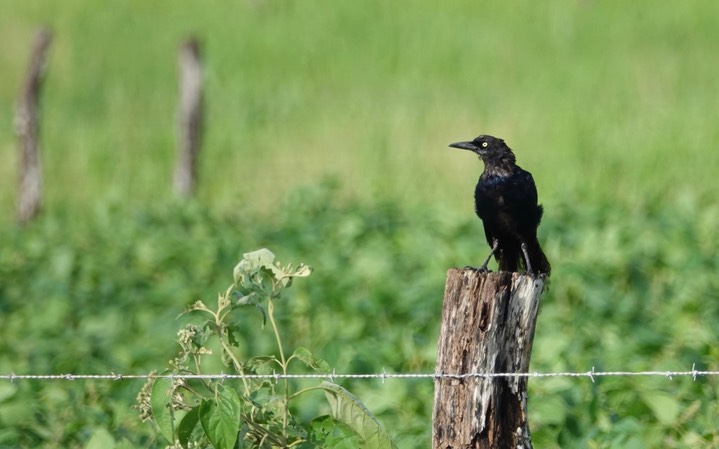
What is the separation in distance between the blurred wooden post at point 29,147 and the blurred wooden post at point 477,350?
10249mm

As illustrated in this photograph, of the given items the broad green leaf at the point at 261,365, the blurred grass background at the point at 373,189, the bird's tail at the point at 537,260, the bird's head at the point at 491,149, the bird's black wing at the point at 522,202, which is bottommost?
the broad green leaf at the point at 261,365

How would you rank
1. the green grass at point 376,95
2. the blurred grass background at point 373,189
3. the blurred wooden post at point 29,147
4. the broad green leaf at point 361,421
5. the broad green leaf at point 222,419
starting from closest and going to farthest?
the broad green leaf at point 222,419
the broad green leaf at point 361,421
the blurred grass background at point 373,189
the blurred wooden post at point 29,147
the green grass at point 376,95

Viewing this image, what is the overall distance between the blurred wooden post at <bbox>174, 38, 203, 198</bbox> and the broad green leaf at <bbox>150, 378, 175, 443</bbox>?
418 inches

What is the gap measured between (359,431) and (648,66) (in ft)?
48.5

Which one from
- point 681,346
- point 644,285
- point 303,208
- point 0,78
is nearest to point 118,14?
point 0,78

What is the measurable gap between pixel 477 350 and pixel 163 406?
0.95 m

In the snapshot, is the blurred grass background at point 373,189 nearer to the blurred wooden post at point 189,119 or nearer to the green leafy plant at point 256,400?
the blurred wooden post at point 189,119

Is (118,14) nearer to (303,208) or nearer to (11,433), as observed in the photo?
(303,208)

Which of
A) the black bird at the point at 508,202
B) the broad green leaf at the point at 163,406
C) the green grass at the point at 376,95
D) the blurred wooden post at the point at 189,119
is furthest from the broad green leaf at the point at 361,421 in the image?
the blurred wooden post at the point at 189,119

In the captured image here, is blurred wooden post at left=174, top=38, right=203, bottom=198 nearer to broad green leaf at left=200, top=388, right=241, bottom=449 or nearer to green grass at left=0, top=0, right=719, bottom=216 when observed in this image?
green grass at left=0, top=0, right=719, bottom=216

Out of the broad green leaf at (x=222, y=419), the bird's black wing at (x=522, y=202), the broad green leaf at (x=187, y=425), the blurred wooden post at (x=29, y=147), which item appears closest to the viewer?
the broad green leaf at (x=222, y=419)

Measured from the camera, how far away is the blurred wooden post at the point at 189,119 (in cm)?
1413

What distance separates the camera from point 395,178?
1400 cm

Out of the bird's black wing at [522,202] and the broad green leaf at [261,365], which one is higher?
the bird's black wing at [522,202]
